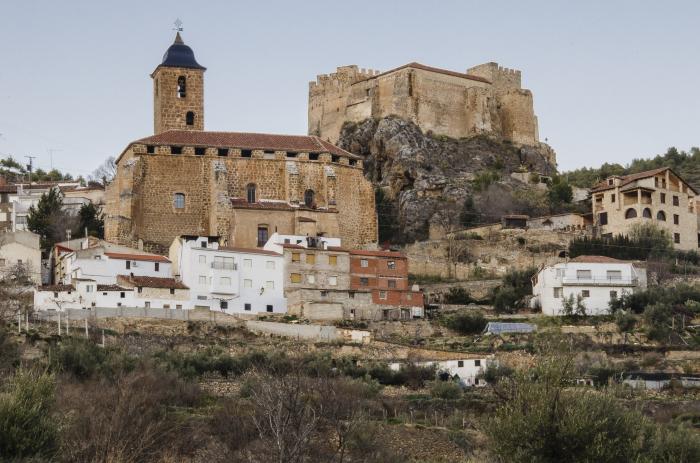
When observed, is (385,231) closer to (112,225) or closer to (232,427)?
(112,225)

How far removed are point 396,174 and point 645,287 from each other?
1964 centimetres

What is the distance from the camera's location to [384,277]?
193 ft

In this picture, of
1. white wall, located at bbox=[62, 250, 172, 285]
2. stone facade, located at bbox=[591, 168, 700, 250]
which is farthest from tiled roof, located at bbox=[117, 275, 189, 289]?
stone facade, located at bbox=[591, 168, 700, 250]

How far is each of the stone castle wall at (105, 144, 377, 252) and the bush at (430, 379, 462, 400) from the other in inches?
732

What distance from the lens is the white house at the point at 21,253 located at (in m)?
59.9

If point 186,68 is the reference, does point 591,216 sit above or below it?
below

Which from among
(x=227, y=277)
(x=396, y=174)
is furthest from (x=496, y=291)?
(x=396, y=174)

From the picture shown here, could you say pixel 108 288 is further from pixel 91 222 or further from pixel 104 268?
pixel 91 222

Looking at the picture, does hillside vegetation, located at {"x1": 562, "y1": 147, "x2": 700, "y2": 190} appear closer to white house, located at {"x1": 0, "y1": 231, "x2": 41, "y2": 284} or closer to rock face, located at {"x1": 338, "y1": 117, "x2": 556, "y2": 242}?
rock face, located at {"x1": 338, "y1": 117, "x2": 556, "y2": 242}

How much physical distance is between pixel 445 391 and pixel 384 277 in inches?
617

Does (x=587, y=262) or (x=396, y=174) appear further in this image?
(x=396, y=174)

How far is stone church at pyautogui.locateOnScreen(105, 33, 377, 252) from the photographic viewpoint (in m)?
61.9

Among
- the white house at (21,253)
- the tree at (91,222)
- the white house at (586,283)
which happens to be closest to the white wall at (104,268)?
the white house at (21,253)

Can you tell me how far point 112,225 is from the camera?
61625 mm
